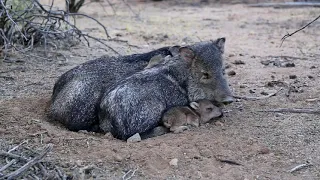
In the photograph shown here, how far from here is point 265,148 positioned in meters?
4.03

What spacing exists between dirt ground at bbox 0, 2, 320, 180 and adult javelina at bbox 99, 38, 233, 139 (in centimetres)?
18

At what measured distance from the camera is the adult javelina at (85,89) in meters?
4.65

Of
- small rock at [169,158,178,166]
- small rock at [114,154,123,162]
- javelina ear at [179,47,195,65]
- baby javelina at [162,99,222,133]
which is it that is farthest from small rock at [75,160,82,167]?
javelina ear at [179,47,195,65]

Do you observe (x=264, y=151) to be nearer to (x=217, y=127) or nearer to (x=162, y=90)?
(x=217, y=127)

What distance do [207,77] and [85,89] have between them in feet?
3.48

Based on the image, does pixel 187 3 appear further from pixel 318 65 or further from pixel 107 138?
pixel 107 138

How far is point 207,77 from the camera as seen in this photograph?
480 centimetres

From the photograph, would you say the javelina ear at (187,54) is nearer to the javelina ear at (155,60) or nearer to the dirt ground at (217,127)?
the javelina ear at (155,60)

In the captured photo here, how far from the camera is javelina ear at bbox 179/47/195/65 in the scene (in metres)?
4.82

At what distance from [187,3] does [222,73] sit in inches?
418

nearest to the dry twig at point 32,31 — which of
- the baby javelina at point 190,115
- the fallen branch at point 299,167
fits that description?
the baby javelina at point 190,115

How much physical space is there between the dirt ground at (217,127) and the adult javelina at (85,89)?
152 mm

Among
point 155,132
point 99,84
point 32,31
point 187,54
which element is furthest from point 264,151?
point 32,31

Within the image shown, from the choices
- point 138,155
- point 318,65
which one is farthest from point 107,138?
point 318,65
